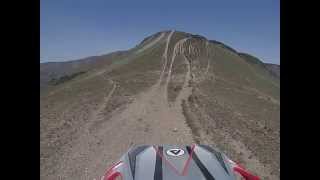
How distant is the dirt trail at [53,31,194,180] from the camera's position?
12156mm

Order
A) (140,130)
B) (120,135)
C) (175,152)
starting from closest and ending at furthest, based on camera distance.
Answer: (175,152) < (120,135) < (140,130)

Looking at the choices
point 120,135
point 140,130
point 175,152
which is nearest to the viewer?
point 175,152

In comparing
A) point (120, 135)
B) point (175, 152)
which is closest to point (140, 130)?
point (120, 135)

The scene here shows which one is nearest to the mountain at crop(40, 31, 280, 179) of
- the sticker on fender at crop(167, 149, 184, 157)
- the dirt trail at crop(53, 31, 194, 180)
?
the dirt trail at crop(53, 31, 194, 180)

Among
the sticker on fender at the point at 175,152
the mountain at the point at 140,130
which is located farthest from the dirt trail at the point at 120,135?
the sticker on fender at the point at 175,152

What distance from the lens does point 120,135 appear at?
16.2 meters

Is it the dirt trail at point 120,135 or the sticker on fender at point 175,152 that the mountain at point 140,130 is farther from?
the sticker on fender at point 175,152

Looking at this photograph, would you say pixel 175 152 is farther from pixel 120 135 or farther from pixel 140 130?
pixel 140 130

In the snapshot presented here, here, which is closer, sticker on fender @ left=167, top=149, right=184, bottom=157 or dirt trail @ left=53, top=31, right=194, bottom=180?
sticker on fender @ left=167, top=149, right=184, bottom=157

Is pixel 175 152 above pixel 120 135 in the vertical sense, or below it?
above

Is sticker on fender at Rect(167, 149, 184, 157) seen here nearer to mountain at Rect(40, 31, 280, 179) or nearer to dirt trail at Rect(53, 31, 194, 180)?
mountain at Rect(40, 31, 280, 179)

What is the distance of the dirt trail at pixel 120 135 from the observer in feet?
39.9
